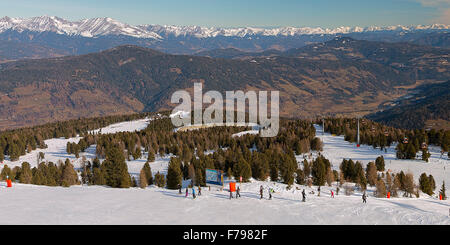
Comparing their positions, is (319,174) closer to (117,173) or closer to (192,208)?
(192,208)

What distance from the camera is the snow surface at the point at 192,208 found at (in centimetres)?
4506

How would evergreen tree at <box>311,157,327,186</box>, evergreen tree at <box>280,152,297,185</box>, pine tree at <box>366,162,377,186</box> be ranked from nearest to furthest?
evergreen tree at <box>311,157,327,186</box>, evergreen tree at <box>280,152,297,185</box>, pine tree at <box>366,162,377,186</box>

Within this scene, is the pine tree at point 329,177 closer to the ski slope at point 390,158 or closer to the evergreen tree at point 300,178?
the evergreen tree at point 300,178

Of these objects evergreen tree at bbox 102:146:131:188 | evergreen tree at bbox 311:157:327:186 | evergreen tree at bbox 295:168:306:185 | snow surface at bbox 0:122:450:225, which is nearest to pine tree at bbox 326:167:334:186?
evergreen tree at bbox 311:157:327:186

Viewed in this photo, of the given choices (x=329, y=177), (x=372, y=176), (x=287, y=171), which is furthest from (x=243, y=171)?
(x=372, y=176)

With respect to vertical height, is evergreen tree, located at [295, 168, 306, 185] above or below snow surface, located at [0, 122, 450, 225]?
below

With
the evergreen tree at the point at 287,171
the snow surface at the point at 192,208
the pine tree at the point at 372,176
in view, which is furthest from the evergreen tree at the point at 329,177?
the snow surface at the point at 192,208

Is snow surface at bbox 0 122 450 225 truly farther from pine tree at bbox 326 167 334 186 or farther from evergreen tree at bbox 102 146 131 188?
pine tree at bbox 326 167 334 186

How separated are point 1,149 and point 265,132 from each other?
374 feet

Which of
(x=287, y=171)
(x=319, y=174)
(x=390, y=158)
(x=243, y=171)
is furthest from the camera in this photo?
(x=390, y=158)

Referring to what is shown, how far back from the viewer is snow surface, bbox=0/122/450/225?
45.1 metres

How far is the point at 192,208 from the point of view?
50.2m
